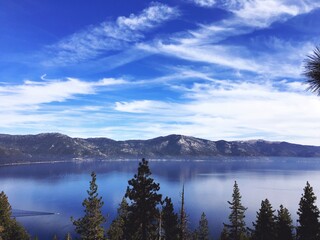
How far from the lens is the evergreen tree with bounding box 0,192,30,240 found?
63.2 metres

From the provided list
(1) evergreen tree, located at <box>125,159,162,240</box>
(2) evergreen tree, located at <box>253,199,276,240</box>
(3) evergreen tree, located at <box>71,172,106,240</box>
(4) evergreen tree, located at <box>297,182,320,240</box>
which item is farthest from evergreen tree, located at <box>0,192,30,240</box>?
(4) evergreen tree, located at <box>297,182,320,240</box>

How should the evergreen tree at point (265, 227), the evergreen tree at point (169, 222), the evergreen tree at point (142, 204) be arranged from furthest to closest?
the evergreen tree at point (265, 227) < the evergreen tree at point (169, 222) < the evergreen tree at point (142, 204)

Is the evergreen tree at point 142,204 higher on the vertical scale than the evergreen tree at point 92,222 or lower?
higher

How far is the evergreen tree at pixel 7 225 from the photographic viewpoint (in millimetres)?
63250

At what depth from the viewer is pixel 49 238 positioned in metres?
121

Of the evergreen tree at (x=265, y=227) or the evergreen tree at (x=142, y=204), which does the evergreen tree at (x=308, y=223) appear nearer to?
the evergreen tree at (x=265, y=227)

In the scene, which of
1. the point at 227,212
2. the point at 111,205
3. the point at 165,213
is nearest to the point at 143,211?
the point at 165,213

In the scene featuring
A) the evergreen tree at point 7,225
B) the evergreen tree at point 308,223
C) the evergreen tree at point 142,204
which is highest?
the evergreen tree at point 142,204

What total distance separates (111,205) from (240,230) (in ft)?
445

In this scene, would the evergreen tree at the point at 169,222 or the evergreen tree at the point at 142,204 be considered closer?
the evergreen tree at the point at 142,204

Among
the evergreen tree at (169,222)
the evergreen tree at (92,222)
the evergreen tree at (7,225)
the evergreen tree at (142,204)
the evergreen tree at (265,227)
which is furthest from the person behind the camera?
the evergreen tree at (7,225)

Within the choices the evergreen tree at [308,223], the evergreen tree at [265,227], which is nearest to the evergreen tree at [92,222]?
the evergreen tree at [265,227]

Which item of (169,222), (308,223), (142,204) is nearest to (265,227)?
(308,223)

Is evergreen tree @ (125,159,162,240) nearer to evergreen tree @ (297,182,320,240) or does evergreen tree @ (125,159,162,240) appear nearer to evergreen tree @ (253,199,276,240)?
evergreen tree @ (297,182,320,240)
